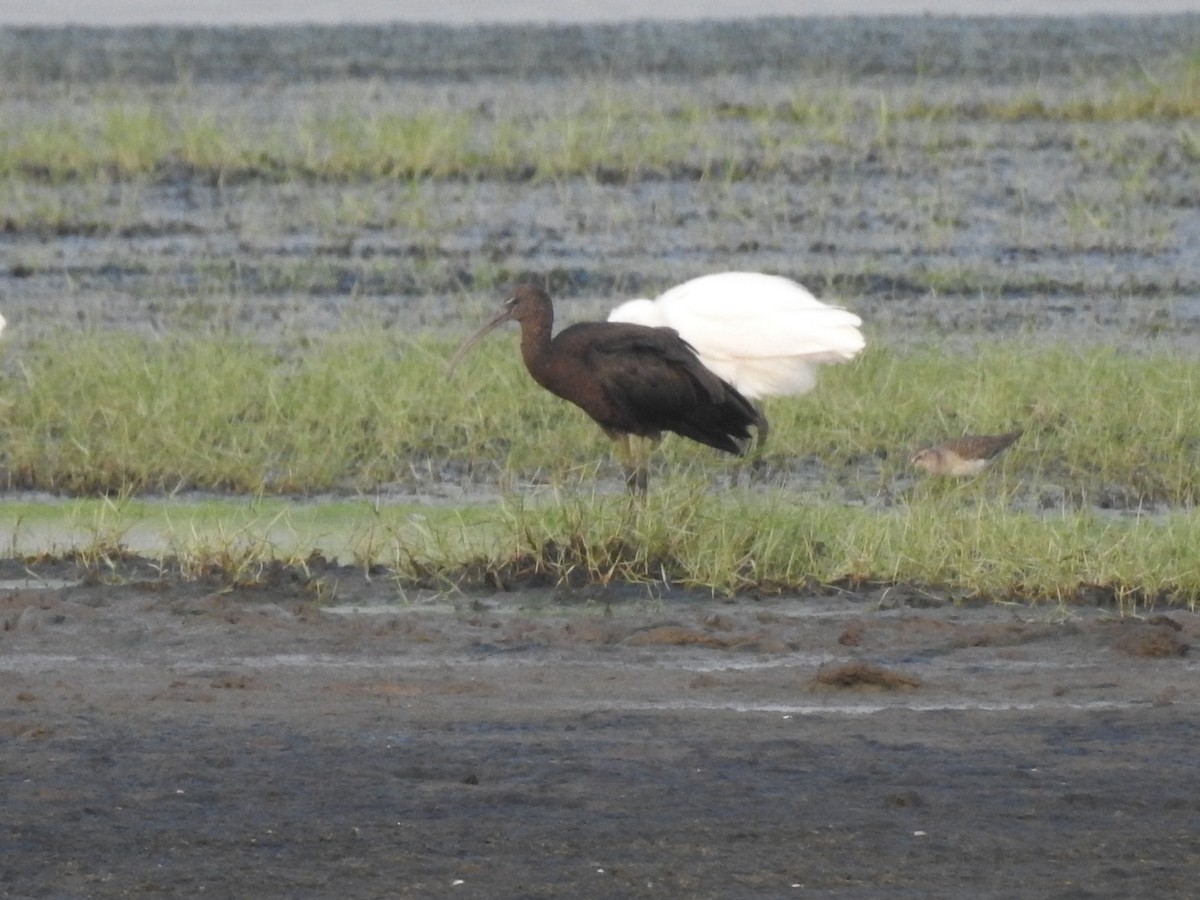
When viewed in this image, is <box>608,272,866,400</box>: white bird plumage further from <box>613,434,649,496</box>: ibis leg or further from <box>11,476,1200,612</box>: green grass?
<box>11,476,1200,612</box>: green grass

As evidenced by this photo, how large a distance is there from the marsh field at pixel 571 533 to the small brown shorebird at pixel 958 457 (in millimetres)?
69

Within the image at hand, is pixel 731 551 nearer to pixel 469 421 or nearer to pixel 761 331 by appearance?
pixel 761 331

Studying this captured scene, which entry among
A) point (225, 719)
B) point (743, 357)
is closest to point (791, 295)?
point (743, 357)

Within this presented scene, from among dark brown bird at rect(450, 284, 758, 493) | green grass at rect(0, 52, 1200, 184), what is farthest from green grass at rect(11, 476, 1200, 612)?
green grass at rect(0, 52, 1200, 184)

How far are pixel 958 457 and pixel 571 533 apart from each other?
1.72 m

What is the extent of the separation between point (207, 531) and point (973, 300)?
618cm

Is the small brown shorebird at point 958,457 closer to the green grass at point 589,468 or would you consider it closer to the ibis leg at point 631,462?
the green grass at point 589,468

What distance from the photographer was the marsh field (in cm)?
422

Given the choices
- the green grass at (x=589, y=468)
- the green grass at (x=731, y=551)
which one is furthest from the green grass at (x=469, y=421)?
the green grass at (x=731, y=551)

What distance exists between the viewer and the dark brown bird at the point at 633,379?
24.3 ft

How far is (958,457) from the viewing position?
7836 mm

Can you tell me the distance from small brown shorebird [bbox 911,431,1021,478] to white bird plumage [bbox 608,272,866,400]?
0.56m

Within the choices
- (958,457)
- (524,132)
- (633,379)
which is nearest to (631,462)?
(633,379)

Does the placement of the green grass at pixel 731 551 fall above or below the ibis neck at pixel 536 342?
below
